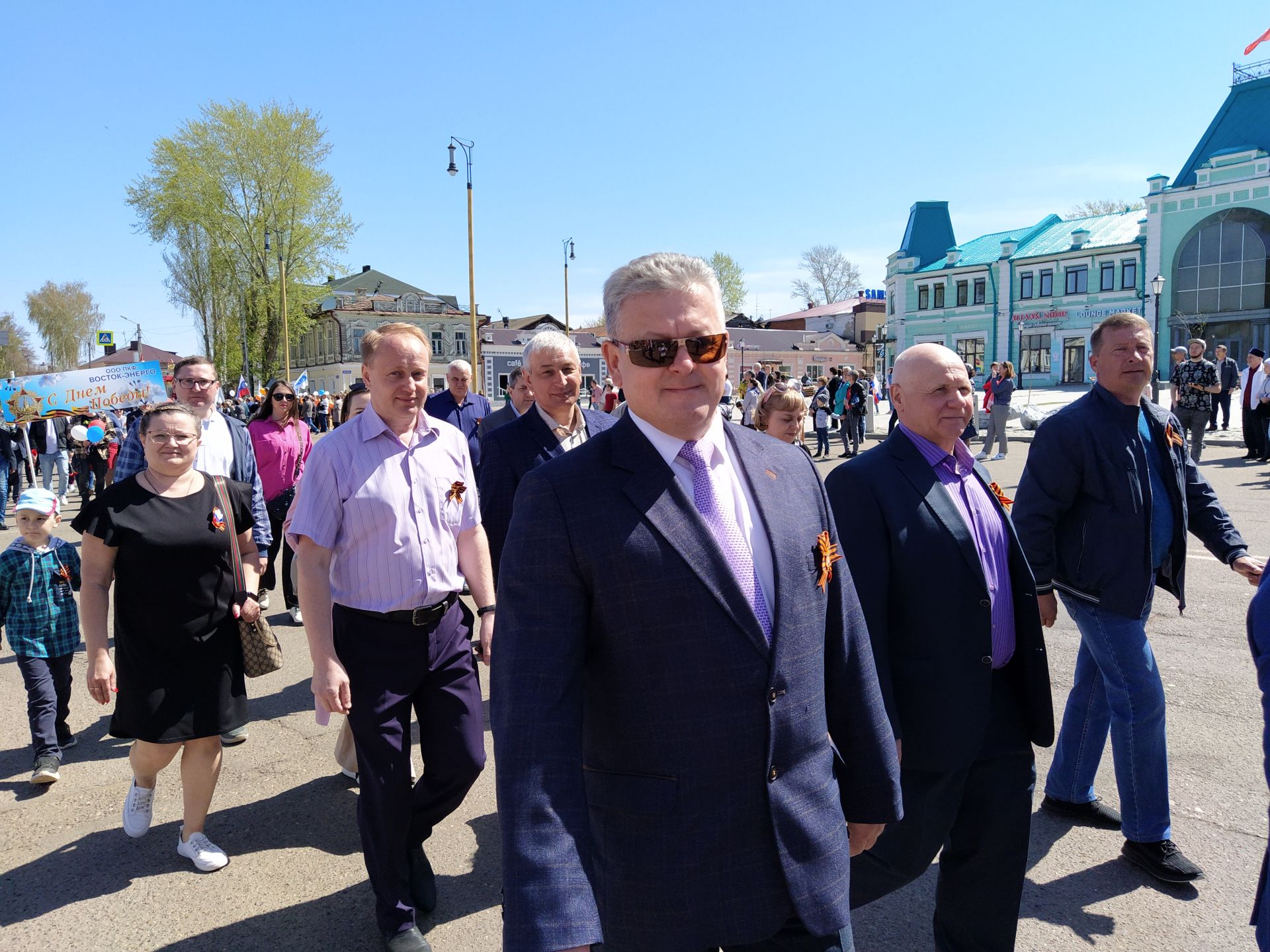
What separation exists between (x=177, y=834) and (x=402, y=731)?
1.62 meters

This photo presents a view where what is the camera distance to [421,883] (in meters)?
3.24

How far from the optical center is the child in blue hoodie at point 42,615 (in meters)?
4.70

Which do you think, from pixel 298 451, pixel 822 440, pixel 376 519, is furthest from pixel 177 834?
pixel 822 440

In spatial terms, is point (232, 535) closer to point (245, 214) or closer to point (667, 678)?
point (667, 678)

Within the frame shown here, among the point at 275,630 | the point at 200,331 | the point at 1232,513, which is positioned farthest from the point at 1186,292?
the point at 200,331

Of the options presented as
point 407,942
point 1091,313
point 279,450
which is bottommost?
point 407,942

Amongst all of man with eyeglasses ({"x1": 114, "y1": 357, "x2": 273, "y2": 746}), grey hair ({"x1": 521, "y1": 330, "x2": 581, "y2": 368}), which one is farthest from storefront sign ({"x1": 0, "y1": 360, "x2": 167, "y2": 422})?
grey hair ({"x1": 521, "y1": 330, "x2": 581, "y2": 368})

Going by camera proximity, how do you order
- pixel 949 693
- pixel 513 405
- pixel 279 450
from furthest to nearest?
pixel 279 450 → pixel 513 405 → pixel 949 693

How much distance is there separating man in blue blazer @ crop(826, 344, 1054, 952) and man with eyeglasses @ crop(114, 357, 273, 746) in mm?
3185

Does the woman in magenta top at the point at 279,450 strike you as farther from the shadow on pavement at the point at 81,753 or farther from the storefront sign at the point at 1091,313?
the storefront sign at the point at 1091,313

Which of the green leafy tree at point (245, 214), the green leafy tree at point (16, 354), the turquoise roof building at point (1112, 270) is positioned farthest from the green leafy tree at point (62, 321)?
the turquoise roof building at point (1112, 270)

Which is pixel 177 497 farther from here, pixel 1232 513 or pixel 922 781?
pixel 1232 513

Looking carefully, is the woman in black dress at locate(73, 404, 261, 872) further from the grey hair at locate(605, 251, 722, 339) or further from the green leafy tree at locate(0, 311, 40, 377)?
the green leafy tree at locate(0, 311, 40, 377)

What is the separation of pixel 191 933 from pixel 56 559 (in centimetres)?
280
